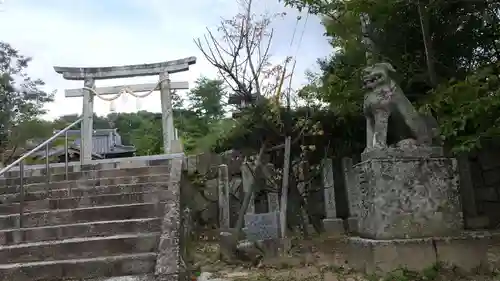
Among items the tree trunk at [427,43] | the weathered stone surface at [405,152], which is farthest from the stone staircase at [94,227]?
the tree trunk at [427,43]

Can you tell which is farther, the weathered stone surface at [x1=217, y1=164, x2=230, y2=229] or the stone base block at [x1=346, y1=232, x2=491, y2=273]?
the weathered stone surface at [x1=217, y1=164, x2=230, y2=229]

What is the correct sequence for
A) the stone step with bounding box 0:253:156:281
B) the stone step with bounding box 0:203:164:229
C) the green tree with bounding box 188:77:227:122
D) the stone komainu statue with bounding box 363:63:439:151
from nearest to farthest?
the stone step with bounding box 0:253:156:281 < the stone komainu statue with bounding box 363:63:439:151 < the stone step with bounding box 0:203:164:229 < the green tree with bounding box 188:77:227:122

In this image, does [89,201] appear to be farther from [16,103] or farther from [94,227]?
[16,103]

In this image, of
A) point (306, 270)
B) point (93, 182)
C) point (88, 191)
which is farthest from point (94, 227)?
point (306, 270)

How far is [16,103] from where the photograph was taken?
16391mm

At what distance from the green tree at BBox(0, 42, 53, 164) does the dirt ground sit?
27.0 feet

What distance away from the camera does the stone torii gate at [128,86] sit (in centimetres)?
1021

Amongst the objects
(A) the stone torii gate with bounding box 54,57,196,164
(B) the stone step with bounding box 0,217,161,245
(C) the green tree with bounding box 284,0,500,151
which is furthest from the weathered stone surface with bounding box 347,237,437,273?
(A) the stone torii gate with bounding box 54,57,196,164

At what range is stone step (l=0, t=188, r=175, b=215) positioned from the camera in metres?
5.44

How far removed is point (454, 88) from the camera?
581 cm

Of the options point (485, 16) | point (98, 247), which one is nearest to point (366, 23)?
point (485, 16)

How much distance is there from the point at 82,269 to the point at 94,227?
81cm

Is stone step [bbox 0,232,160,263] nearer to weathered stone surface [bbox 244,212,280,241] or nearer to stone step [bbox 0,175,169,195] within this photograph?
stone step [bbox 0,175,169,195]

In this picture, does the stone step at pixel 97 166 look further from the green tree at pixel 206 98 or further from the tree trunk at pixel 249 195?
the green tree at pixel 206 98
